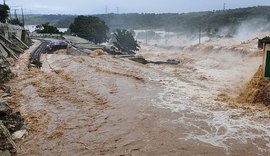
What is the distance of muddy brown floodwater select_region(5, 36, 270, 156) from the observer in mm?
10617

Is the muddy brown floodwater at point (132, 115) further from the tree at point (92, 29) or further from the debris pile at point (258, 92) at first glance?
the tree at point (92, 29)

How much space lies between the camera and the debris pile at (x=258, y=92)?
1488 cm

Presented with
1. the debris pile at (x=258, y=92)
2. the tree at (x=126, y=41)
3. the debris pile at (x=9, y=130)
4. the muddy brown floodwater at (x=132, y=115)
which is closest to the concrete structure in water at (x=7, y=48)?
the muddy brown floodwater at (x=132, y=115)

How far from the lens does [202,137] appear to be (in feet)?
37.0

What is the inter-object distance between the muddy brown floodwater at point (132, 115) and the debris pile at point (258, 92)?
88 cm

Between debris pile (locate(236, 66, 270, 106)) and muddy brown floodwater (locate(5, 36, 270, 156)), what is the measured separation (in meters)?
0.88

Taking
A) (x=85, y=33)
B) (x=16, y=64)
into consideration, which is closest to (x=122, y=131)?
(x=16, y=64)

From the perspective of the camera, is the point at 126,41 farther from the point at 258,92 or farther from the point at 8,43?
the point at 258,92

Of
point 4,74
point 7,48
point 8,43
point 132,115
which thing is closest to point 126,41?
point 8,43

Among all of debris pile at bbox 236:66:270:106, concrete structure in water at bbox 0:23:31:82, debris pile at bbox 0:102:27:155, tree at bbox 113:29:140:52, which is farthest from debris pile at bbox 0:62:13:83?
tree at bbox 113:29:140:52

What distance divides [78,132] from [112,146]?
1738mm

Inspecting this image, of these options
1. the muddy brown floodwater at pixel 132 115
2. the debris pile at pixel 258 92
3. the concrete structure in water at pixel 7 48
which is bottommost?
the muddy brown floodwater at pixel 132 115

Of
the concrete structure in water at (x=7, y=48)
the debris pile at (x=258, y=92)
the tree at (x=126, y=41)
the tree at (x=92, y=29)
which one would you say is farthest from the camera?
the tree at (x=92, y=29)

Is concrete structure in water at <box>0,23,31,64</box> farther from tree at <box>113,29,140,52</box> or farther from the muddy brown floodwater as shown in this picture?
tree at <box>113,29,140,52</box>
